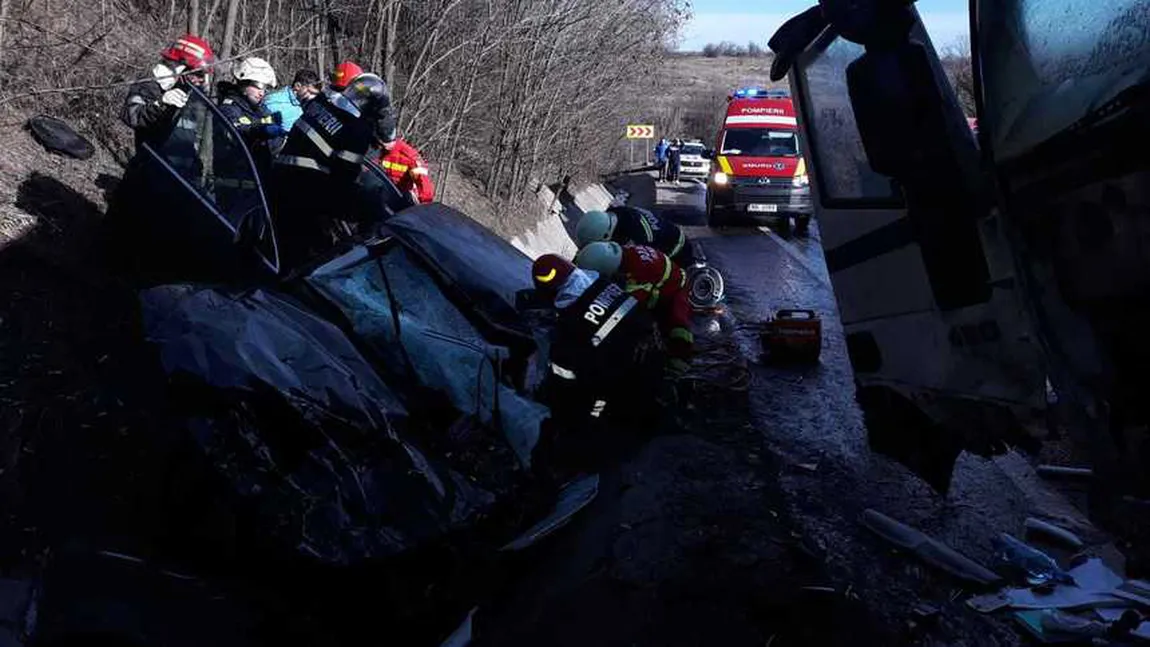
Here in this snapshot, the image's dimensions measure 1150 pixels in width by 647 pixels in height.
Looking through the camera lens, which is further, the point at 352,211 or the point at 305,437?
→ the point at 352,211

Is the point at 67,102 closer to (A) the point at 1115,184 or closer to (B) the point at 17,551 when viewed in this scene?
(B) the point at 17,551

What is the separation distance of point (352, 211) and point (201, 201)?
0.85 m

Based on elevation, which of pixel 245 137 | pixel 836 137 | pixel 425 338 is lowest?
pixel 425 338

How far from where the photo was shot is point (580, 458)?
16.4 feet

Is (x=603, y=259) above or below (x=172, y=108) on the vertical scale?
below

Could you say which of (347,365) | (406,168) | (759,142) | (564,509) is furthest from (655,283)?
(759,142)

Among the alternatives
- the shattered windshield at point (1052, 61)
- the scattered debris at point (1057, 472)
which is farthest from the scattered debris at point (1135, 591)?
the shattered windshield at point (1052, 61)

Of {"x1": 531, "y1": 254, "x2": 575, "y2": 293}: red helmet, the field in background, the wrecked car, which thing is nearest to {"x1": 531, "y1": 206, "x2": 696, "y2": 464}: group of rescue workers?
{"x1": 531, "y1": 254, "x2": 575, "y2": 293}: red helmet

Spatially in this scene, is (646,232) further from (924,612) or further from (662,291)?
(924,612)

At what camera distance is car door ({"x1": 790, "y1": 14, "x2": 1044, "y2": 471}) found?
9.43 feet

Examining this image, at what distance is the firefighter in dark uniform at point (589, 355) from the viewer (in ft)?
15.4

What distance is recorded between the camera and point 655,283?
593cm

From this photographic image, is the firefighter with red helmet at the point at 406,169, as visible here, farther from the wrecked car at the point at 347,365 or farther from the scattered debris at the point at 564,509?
the scattered debris at the point at 564,509

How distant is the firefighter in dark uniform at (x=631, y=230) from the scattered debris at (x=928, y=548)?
3309mm
